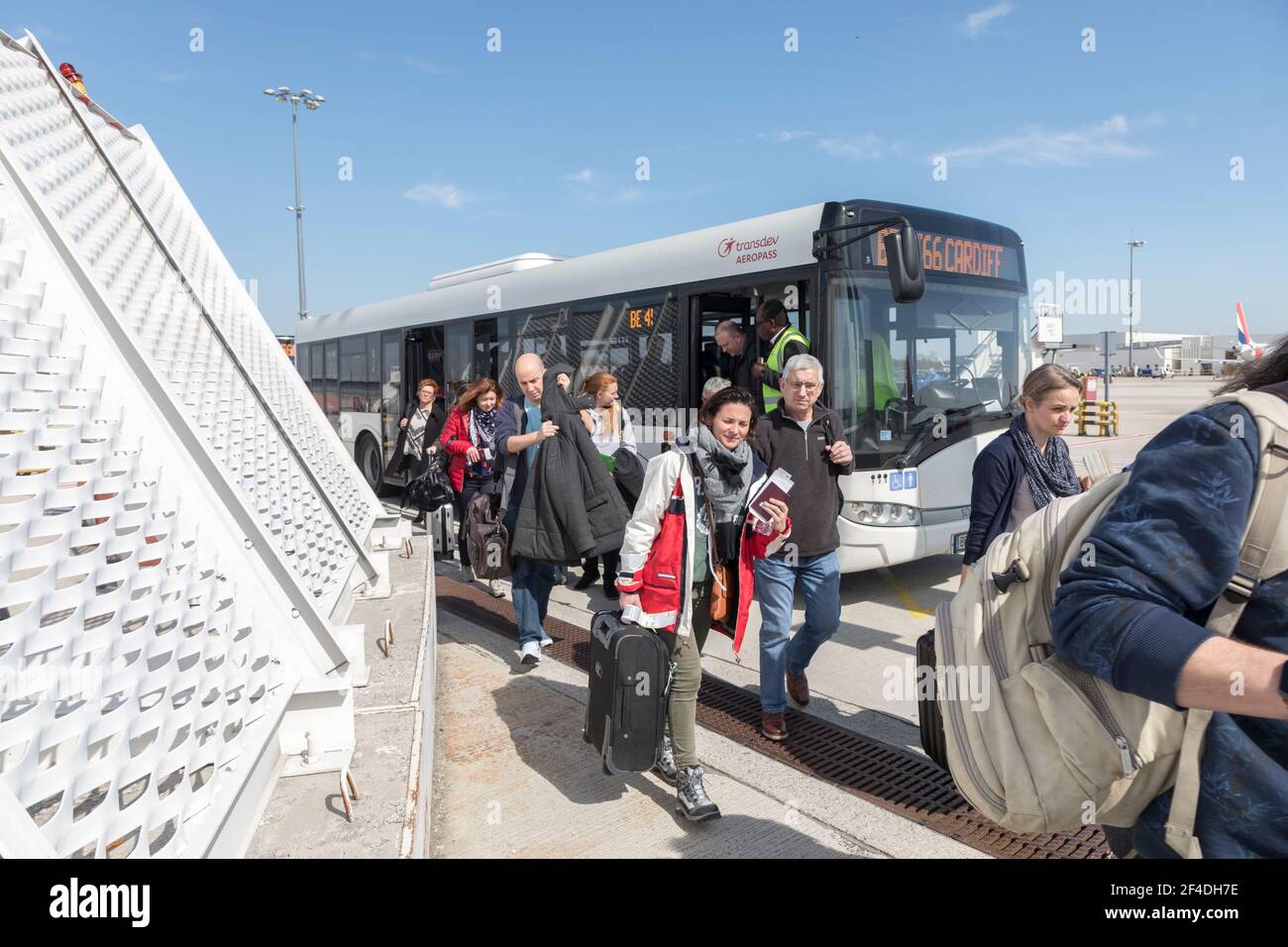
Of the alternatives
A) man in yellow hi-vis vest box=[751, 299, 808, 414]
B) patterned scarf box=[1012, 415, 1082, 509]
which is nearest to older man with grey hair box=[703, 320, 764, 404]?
man in yellow hi-vis vest box=[751, 299, 808, 414]

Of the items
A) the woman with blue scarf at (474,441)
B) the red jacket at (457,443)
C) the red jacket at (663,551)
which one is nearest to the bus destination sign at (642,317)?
the woman with blue scarf at (474,441)

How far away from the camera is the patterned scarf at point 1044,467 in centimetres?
364

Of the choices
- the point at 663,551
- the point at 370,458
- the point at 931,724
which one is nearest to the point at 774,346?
the point at 663,551

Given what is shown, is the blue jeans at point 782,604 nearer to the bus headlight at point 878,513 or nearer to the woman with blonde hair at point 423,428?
the bus headlight at point 878,513

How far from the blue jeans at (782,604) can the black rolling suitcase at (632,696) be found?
89 centimetres

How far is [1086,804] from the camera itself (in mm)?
1430

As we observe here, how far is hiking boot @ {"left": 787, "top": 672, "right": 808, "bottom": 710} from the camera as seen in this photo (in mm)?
4602

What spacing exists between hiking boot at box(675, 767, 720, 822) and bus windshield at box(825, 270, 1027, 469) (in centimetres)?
357

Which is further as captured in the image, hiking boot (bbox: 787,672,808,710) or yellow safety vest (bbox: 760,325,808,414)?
yellow safety vest (bbox: 760,325,808,414)

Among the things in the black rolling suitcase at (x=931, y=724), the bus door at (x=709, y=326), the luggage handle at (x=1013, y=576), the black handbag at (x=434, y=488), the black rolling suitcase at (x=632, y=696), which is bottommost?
the black rolling suitcase at (x=632, y=696)

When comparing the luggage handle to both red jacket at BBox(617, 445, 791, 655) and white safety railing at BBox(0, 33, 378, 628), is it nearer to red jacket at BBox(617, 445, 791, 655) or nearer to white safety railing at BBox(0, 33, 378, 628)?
red jacket at BBox(617, 445, 791, 655)

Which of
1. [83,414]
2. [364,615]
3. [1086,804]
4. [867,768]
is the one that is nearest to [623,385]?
[364,615]

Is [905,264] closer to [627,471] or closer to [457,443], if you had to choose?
[627,471]
